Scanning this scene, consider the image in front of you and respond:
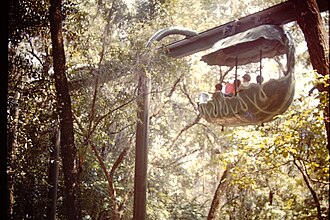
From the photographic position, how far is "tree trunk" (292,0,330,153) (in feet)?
6.45

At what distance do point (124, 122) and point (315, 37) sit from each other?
2.45 metres

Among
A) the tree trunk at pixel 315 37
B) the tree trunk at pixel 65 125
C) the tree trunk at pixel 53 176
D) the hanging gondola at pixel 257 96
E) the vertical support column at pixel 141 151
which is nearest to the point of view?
the tree trunk at pixel 315 37

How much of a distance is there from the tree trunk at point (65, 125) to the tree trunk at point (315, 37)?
5.96 feet

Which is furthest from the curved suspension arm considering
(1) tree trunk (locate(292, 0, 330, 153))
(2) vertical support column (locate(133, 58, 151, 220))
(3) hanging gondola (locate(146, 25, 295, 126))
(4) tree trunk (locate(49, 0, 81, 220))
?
(1) tree trunk (locate(292, 0, 330, 153))

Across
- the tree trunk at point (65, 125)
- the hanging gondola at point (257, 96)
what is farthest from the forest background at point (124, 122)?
the hanging gondola at point (257, 96)

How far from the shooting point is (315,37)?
6.59 feet

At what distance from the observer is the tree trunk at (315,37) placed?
1967 mm

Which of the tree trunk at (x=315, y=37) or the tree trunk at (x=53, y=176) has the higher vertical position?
→ the tree trunk at (x=315, y=37)

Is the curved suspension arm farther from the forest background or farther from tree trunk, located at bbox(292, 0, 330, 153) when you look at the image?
tree trunk, located at bbox(292, 0, 330, 153)

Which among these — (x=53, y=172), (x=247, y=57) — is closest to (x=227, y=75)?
(x=247, y=57)

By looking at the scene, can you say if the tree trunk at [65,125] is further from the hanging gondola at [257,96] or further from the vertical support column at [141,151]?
the hanging gondola at [257,96]

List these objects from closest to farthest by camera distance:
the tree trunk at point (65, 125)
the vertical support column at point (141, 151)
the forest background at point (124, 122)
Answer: the forest background at point (124, 122)
the tree trunk at point (65, 125)
the vertical support column at point (141, 151)

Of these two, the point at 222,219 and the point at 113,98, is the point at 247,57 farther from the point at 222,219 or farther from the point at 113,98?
the point at 222,219

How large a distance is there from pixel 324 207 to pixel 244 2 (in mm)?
3049
